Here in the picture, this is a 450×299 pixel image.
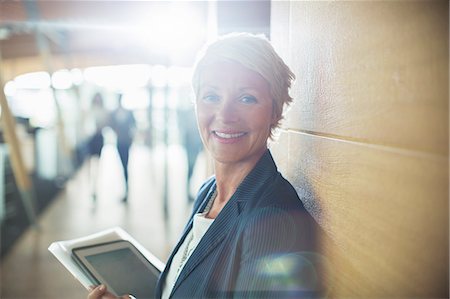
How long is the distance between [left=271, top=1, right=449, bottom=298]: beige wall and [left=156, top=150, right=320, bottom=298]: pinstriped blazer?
0.27ft

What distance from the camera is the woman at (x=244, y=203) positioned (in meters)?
0.85

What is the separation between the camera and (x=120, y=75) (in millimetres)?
8938

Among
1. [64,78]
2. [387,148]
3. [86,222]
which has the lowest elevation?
[86,222]

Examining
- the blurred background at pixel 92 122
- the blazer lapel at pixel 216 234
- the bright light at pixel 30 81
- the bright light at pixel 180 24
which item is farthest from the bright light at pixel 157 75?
the blazer lapel at pixel 216 234

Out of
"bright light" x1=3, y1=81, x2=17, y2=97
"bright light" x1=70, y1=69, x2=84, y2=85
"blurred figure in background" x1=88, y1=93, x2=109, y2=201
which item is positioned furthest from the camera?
"bright light" x1=70, y1=69, x2=84, y2=85

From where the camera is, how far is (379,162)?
0.69 m

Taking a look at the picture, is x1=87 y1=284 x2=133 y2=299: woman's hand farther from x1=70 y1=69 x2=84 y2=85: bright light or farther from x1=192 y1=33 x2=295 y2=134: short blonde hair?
x1=70 y1=69 x2=84 y2=85: bright light

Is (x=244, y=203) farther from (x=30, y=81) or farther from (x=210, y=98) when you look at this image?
(x=30, y=81)

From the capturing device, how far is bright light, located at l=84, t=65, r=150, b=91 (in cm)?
824

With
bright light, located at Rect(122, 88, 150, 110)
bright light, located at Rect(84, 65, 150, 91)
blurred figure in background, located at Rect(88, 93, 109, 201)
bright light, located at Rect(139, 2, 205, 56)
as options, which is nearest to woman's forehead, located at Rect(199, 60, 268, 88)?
bright light, located at Rect(139, 2, 205, 56)

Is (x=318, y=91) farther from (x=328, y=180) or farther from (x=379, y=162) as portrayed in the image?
(x=379, y=162)

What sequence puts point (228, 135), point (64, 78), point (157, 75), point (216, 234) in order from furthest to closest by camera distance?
1. point (64, 78)
2. point (157, 75)
3. point (228, 135)
4. point (216, 234)

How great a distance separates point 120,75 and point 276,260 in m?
8.60

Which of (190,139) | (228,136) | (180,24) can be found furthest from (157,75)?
(228,136)
